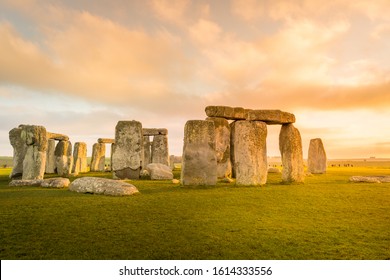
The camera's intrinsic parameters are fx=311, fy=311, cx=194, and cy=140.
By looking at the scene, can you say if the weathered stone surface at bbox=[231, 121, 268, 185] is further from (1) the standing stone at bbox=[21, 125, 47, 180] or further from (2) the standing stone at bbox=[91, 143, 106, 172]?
(2) the standing stone at bbox=[91, 143, 106, 172]

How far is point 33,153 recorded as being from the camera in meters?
12.3

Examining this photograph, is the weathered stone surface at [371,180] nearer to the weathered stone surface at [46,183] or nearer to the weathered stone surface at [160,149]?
the weathered stone surface at [46,183]

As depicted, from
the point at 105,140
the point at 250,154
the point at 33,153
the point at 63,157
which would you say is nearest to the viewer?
the point at 250,154

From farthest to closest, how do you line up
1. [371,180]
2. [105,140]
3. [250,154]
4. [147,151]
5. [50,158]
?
[105,140]
[147,151]
[50,158]
[371,180]
[250,154]

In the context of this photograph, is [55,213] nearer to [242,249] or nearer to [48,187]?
[242,249]

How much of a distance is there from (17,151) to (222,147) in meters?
9.88

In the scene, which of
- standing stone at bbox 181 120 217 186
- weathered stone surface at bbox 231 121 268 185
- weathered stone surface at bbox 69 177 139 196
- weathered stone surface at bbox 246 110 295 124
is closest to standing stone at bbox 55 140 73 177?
weathered stone surface at bbox 69 177 139 196

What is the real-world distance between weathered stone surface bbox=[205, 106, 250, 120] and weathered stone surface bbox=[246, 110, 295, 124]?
3.12 m

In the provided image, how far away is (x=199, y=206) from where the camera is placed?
277 inches

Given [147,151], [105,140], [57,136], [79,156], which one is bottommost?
[79,156]

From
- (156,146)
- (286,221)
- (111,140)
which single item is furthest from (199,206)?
(111,140)

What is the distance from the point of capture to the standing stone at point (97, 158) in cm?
2462

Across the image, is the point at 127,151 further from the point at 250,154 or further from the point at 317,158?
the point at 317,158

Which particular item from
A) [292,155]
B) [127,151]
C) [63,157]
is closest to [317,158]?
[292,155]
